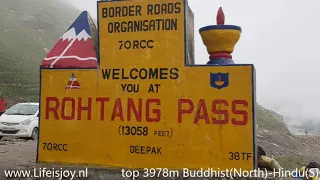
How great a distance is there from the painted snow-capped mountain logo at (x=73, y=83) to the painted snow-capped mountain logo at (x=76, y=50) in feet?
0.60

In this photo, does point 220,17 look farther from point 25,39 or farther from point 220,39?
point 25,39

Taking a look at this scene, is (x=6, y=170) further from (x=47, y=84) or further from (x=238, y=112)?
(x=238, y=112)

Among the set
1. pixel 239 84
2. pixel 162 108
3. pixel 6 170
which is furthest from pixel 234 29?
pixel 6 170

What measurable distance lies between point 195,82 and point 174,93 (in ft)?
1.10

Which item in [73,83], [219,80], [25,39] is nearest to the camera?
[219,80]

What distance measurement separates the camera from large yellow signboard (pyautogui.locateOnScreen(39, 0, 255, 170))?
5184 millimetres

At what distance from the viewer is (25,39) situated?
48.2 meters

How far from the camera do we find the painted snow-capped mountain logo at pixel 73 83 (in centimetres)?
576

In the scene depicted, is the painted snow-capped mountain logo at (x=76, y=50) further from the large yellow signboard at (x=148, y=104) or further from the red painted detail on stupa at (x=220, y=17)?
the red painted detail on stupa at (x=220, y=17)

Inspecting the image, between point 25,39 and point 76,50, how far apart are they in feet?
149

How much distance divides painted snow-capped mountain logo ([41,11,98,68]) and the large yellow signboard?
0.15m

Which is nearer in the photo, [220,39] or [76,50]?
[220,39]

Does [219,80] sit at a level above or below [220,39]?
below

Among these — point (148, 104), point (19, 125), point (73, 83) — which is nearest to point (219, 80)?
point (148, 104)
